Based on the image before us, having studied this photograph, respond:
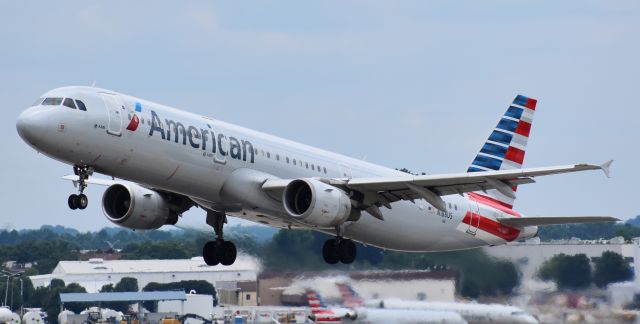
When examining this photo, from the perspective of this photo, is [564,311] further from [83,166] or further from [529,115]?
[83,166]

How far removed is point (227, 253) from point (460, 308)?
8.06 meters

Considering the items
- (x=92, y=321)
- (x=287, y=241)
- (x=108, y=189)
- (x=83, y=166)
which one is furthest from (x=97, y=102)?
(x=92, y=321)

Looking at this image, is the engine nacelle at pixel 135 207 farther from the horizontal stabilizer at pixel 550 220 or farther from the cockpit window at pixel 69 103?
the horizontal stabilizer at pixel 550 220

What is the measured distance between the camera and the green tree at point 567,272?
45.8m

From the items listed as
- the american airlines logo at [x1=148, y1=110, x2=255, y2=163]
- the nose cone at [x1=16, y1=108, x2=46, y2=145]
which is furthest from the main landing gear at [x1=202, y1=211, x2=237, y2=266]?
the nose cone at [x1=16, y1=108, x2=46, y2=145]

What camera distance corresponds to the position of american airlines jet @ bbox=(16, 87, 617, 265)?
38469 millimetres

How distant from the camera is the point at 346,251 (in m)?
44.5

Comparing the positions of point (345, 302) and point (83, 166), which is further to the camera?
point (345, 302)

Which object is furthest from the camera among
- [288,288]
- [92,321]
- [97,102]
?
[92,321]

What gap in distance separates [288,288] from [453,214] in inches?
245

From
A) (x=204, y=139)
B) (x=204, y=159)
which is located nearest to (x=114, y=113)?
(x=204, y=139)

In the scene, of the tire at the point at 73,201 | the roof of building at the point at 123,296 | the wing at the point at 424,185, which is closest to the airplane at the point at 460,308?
the wing at the point at 424,185

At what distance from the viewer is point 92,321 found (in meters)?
71.8

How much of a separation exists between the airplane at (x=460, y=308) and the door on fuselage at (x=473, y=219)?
4.05m
